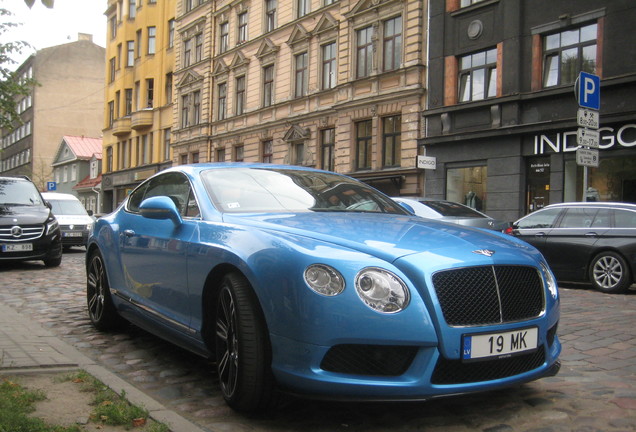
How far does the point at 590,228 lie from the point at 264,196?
7.58 meters

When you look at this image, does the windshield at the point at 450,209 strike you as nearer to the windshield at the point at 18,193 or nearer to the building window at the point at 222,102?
the windshield at the point at 18,193

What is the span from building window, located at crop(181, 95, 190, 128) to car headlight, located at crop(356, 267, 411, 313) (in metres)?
36.2

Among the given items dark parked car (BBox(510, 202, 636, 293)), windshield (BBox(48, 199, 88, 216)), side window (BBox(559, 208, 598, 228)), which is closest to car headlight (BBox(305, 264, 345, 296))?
dark parked car (BBox(510, 202, 636, 293))

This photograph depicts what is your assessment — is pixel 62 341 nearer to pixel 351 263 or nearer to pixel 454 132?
pixel 351 263

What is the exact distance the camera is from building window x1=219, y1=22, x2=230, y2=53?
34.5m

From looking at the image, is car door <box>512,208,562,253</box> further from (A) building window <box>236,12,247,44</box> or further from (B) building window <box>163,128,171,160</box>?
(B) building window <box>163,128,171,160</box>

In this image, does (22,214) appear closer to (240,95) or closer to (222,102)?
(240,95)

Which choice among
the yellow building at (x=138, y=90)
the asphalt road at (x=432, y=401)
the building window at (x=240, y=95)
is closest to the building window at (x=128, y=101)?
the yellow building at (x=138, y=90)

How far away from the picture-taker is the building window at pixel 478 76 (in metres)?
19.9

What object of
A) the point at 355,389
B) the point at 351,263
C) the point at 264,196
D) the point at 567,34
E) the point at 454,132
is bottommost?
the point at 355,389

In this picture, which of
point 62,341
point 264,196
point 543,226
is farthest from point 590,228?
point 62,341

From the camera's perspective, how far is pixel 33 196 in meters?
13.2

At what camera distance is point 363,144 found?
80.7 ft

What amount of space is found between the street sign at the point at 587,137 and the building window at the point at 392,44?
39.3ft
